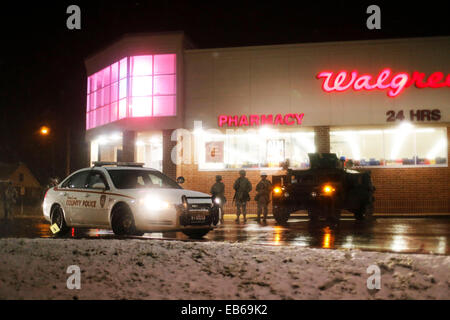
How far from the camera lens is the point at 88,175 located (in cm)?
1221

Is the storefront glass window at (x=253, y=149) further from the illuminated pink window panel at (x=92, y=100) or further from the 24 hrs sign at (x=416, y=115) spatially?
the illuminated pink window panel at (x=92, y=100)

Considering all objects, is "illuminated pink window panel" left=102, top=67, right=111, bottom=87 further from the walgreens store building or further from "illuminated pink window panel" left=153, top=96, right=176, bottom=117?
"illuminated pink window panel" left=153, top=96, right=176, bottom=117

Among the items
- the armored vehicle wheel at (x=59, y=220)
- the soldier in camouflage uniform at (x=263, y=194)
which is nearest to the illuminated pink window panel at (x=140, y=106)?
the soldier in camouflage uniform at (x=263, y=194)

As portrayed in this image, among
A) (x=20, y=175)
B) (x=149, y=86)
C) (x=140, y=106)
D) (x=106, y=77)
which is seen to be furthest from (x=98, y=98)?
(x=20, y=175)

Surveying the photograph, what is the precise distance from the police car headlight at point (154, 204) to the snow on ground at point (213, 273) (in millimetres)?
2070

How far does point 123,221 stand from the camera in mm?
10914

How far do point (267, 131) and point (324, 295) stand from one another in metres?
19.9

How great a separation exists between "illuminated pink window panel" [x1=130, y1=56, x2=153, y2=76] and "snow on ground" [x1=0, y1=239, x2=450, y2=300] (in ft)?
60.3

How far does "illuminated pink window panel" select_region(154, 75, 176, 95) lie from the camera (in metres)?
25.7

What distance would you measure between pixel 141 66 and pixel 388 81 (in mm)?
11940

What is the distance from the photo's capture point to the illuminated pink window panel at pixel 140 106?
2583 centimetres

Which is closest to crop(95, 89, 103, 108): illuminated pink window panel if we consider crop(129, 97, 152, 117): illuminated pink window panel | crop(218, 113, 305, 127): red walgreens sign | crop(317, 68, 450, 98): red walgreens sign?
crop(129, 97, 152, 117): illuminated pink window panel
